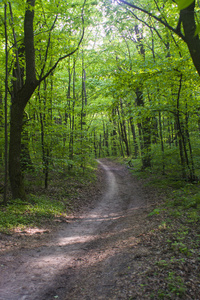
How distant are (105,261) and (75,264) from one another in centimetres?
69

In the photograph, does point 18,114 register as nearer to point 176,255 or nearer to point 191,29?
point 191,29

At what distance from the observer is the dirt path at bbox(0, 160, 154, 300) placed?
10.5 ft

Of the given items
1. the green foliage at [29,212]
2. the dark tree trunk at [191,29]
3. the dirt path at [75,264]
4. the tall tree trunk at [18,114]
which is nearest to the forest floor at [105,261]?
the dirt path at [75,264]

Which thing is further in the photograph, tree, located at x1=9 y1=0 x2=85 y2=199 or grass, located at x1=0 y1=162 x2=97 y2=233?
tree, located at x1=9 y1=0 x2=85 y2=199

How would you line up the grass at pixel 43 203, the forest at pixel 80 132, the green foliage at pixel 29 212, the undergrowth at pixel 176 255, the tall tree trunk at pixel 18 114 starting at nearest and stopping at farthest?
the undergrowth at pixel 176 255 → the forest at pixel 80 132 → the green foliage at pixel 29 212 → the grass at pixel 43 203 → the tall tree trunk at pixel 18 114

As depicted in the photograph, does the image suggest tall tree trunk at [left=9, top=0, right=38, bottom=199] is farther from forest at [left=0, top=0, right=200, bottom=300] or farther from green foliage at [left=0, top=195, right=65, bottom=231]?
green foliage at [left=0, top=195, right=65, bottom=231]

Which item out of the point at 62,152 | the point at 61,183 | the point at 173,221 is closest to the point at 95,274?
the point at 173,221

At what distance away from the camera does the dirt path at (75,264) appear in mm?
3186

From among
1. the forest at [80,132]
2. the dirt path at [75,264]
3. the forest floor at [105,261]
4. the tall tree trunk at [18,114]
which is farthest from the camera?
the tall tree trunk at [18,114]

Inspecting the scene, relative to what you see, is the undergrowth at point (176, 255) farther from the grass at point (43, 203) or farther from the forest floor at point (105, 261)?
the grass at point (43, 203)

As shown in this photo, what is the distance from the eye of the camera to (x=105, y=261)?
13.3 ft

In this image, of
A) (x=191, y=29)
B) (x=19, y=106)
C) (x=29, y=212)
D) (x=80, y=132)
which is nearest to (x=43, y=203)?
(x=29, y=212)

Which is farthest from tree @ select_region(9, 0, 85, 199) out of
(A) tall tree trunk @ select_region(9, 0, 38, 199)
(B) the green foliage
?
(B) the green foliage

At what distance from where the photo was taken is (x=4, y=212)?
6371 millimetres
